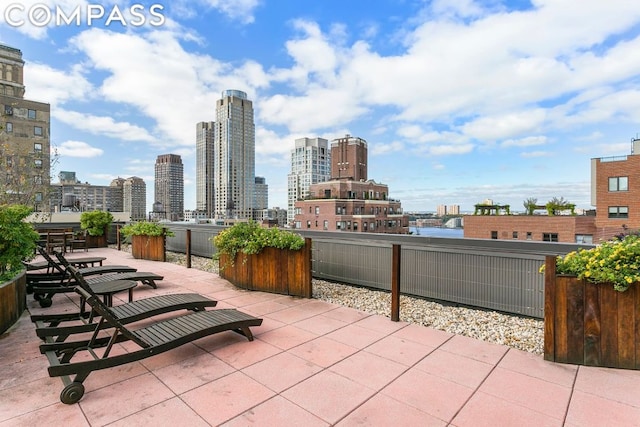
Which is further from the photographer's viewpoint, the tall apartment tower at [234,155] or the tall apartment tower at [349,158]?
the tall apartment tower at [234,155]

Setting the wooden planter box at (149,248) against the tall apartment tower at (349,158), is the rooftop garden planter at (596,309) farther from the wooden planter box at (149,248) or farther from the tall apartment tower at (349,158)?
the tall apartment tower at (349,158)

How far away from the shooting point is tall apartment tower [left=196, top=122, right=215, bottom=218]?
283ft

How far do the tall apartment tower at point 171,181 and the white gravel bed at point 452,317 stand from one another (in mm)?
48453

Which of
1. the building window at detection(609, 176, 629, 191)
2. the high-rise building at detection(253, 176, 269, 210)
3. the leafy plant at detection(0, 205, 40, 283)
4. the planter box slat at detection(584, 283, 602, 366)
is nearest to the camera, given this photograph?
the planter box slat at detection(584, 283, 602, 366)

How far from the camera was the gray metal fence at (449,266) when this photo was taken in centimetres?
A: 448

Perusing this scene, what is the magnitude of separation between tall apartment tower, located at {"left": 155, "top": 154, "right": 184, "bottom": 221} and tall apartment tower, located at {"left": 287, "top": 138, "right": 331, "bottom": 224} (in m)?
44.0

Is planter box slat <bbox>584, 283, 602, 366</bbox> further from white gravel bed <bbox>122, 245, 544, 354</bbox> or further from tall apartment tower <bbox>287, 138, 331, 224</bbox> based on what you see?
tall apartment tower <bbox>287, 138, 331, 224</bbox>

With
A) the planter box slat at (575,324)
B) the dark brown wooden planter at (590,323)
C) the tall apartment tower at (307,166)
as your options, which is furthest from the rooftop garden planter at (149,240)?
the tall apartment tower at (307,166)

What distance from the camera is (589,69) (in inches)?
447

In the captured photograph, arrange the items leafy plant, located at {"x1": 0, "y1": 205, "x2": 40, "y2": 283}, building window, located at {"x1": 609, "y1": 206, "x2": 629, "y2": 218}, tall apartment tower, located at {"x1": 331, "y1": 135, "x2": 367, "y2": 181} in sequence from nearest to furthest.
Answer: leafy plant, located at {"x1": 0, "y1": 205, "x2": 40, "y2": 283}
building window, located at {"x1": 609, "y1": 206, "x2": 629, "y2": 218}
tall apartment tower, located at {"x1": 331, "y1": 135, "x2": 367, "y2": 181}

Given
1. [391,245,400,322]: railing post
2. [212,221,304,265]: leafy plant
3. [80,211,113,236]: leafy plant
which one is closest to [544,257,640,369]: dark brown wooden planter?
[391,245,400,322]: railing post

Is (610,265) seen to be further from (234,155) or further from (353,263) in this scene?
(234,155)

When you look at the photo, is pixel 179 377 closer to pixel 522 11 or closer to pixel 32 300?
pixel 32 300

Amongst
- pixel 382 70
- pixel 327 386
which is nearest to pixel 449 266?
pixel 327 386
